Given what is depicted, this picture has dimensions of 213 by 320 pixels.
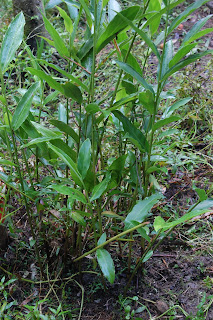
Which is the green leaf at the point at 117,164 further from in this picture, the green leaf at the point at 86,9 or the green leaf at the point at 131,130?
the green leaf at the point at 86,9

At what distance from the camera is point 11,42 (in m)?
0.99

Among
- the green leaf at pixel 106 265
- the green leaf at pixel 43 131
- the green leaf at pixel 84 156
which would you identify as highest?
the green leaf at pixel 43 131

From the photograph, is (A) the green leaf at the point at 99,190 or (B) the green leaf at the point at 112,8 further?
(B) the green leaf at the point at 112,8

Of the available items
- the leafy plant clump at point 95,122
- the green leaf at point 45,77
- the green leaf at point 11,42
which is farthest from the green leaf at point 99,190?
the green leaf at point 11,42

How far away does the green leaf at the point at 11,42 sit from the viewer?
3.20 ft

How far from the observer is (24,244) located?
1.27m

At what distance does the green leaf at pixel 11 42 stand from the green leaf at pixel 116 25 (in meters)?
0.23

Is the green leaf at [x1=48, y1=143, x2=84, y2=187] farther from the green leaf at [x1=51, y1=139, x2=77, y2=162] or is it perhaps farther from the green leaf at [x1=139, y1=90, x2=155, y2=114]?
the green leaf at [x1=139, y1=90, x2=155, y2=114]

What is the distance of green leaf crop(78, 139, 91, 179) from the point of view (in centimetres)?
91

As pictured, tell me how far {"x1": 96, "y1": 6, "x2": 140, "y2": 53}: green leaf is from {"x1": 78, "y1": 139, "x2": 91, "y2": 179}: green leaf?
0.83 feet

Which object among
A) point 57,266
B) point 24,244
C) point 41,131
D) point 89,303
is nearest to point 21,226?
point 24,244

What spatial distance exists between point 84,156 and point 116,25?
0.33 m

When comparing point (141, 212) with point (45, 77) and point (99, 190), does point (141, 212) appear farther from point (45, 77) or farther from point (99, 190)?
point (45, 77)

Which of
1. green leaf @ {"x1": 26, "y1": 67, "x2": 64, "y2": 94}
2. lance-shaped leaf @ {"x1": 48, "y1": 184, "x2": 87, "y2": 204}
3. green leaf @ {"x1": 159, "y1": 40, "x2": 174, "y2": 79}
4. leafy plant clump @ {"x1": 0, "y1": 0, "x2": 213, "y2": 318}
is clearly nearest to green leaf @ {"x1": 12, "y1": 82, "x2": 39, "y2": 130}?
leafy plant clump @ {"x1": 0, "y1": 0, "x2": 213, "y2": 318}
